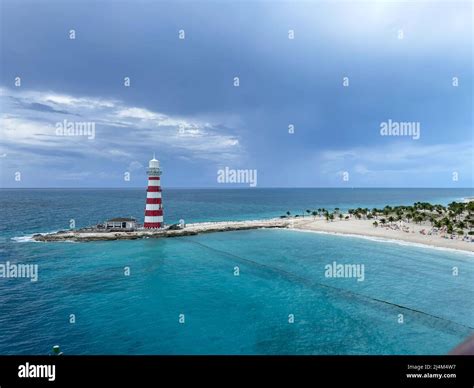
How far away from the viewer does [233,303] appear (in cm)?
1456

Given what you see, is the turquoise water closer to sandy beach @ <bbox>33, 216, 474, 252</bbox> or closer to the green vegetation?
sandy beach @ <bbox>33, 216, 474, 252</bbox>

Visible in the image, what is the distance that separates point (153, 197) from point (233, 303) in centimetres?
2341

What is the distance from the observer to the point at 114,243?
107 feet

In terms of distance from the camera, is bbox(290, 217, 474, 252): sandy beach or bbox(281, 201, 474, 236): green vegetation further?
bbox(281, 201, 474, 236): green vegetation

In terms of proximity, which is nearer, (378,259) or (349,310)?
(349,310)

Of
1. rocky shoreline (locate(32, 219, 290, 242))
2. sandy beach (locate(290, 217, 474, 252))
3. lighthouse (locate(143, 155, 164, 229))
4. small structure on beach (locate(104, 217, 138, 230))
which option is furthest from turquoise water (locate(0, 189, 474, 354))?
small structure on beach (locate(104, 217, 138, 230))

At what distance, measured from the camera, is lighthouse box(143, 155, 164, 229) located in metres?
33.4

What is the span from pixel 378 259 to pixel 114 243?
96.9ft

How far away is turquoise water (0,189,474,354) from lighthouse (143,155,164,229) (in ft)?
28.8

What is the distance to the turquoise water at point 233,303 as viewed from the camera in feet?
34.5

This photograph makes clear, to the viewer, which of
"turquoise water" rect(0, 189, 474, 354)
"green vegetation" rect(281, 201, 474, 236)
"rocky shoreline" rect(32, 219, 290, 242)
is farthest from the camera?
"green vegetation" rect(281, 201, 474, 236)

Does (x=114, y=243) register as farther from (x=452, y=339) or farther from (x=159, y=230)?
(x=452, y=339)

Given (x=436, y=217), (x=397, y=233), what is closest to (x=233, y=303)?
(x=397, y=233)
